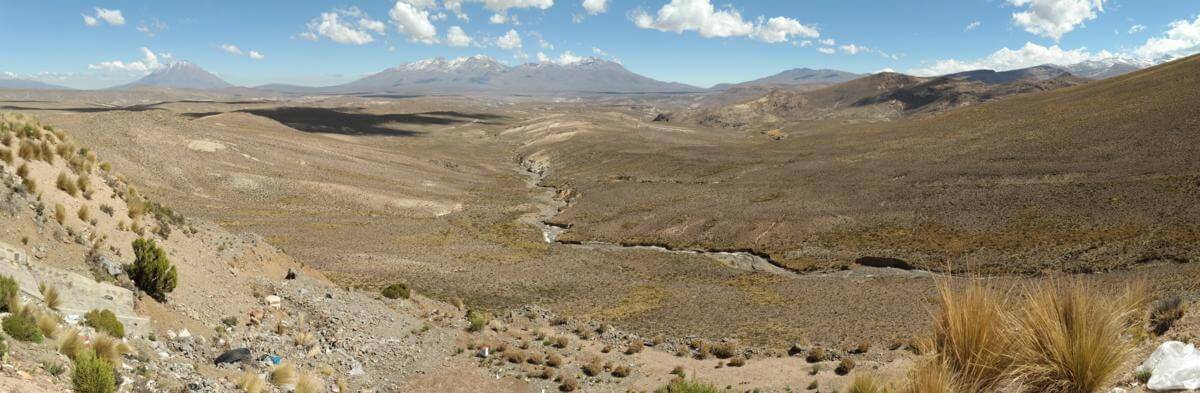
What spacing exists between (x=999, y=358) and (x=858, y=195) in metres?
54.2

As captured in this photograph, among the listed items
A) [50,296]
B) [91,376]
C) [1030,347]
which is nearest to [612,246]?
[50,296]

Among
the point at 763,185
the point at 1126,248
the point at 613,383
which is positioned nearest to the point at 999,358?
the point at 613,383

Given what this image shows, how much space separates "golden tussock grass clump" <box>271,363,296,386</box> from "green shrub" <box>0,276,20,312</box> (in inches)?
162

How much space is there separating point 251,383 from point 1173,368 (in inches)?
491

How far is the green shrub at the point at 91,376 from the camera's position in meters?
7.10

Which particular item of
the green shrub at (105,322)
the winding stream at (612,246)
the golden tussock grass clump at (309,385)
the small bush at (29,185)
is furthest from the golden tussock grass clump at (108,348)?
the winding stream at (612,246)

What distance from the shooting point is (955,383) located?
16.1 ft

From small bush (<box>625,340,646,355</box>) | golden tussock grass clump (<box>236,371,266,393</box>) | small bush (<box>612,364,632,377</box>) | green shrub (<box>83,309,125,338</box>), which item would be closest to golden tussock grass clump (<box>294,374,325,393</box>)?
golden tussock grass clump (<box>236,371,266,393</box>)

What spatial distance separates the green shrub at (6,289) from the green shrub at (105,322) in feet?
3.80

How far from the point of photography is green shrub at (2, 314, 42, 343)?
7.70m

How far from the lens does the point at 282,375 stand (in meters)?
11.4

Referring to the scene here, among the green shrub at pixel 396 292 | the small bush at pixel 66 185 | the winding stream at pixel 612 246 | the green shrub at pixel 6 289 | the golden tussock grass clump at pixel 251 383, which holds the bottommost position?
the winding stream at pixel 612 246

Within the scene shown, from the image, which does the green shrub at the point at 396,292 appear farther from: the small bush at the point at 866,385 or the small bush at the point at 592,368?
the small bush at the point at 866,385

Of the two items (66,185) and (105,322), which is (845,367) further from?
(66,185)
